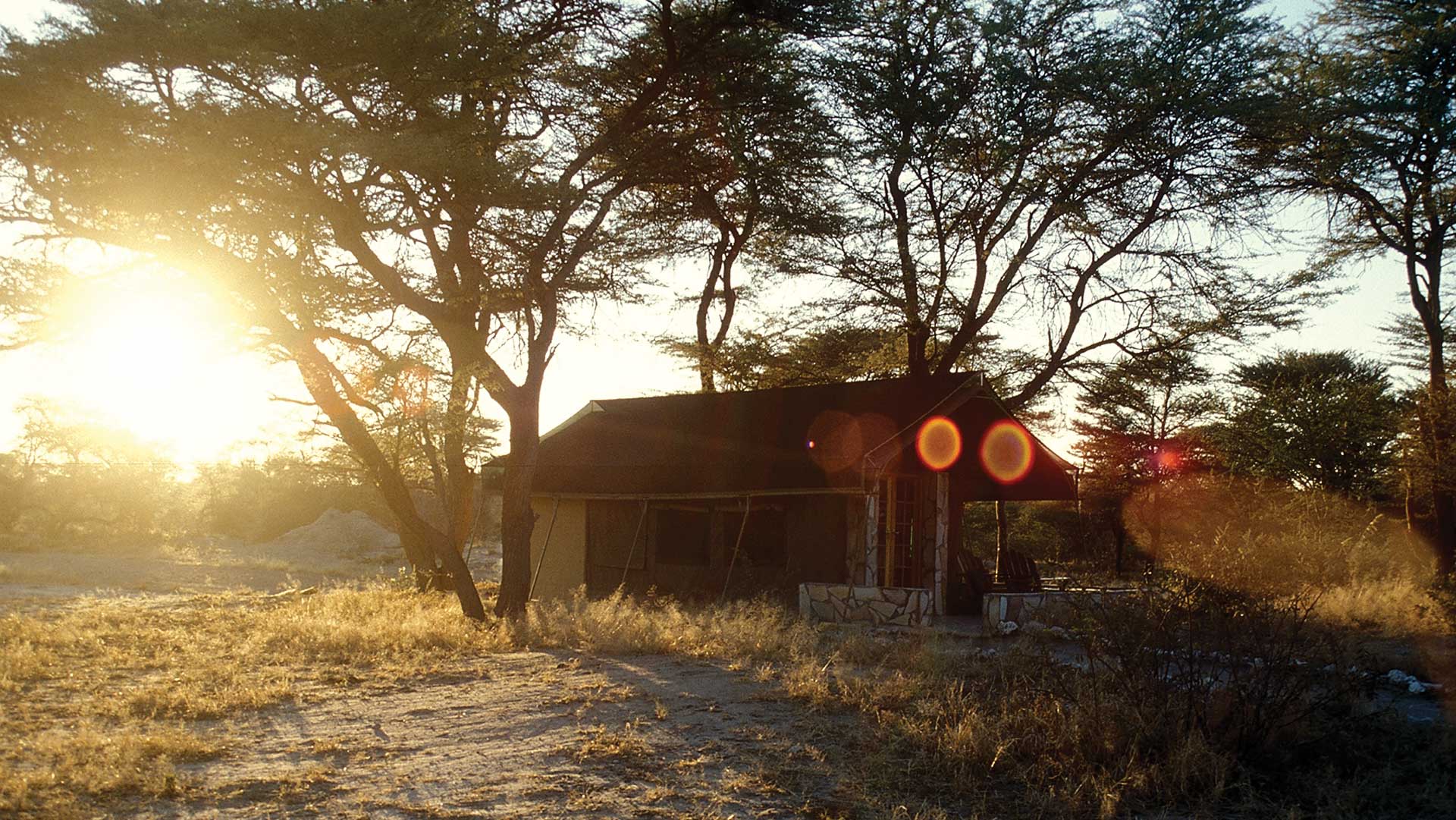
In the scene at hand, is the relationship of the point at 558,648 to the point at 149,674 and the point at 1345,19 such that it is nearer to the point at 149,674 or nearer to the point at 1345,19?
the point at 149,674

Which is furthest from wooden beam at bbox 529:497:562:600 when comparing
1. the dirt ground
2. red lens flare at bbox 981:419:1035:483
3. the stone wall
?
the dirt ground

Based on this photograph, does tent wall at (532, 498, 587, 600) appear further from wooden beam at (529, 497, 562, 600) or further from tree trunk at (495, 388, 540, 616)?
tree trunk at (495, 388, 540, 616)

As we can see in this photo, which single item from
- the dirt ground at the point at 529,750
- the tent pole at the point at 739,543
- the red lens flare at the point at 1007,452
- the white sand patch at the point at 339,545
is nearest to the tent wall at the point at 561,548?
the tent pole at the point at 739,543

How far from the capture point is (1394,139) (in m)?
18.6

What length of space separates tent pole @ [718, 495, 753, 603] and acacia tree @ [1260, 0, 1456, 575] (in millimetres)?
9511

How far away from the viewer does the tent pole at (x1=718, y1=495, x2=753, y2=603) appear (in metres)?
15.9

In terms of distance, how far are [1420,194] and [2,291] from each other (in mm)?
19574

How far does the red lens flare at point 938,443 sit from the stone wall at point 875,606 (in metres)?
2.35

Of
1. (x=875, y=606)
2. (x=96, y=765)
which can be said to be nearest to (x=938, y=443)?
(x=875, y=606)

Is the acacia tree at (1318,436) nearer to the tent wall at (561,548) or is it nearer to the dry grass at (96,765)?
the tent wall at (561,548)

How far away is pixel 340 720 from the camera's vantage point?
828 cm

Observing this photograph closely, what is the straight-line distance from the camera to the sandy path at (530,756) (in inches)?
238

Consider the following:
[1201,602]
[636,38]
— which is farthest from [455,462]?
[1201,602]

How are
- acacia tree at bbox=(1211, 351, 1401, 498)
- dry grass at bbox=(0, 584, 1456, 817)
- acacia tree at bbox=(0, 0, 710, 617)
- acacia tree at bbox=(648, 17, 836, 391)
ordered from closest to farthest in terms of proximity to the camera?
dry grass at bbox=(0, 584, 1456, 817)
acacia tree at bbox=(0, 0, 710, 617)
acacia tree at bbox=(648, 17, 836, 391)
acacia tree at bbox=(1211, 351, 1401, 498)
